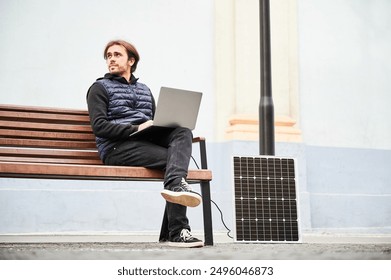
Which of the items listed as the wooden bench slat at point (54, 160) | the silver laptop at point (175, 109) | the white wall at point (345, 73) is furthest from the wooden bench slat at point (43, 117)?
the white wall at point (345, 73)

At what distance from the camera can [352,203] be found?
618cm

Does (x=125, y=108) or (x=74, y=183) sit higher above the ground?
(x=125, y=108)

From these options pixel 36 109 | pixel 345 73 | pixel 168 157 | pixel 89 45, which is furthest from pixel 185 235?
pixel 345 73

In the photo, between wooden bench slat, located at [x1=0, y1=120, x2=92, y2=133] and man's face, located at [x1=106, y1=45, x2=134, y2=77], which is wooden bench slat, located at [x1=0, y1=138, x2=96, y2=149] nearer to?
wooden bench slat, located at [x1=0, y1=120, x2=92, y2=133]

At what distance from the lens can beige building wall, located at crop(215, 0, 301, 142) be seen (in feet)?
19.0

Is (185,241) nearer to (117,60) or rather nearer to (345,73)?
(117,60)

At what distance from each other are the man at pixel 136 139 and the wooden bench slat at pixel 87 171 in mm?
68

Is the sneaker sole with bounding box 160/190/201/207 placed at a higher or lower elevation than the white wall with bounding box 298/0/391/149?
lower

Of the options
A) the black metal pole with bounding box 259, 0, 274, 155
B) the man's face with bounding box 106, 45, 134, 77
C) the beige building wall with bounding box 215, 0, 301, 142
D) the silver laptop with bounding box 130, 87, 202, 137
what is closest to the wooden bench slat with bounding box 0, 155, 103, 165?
the silver laptop with bounding box 130, 87, 202, 137

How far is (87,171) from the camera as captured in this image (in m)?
2.96

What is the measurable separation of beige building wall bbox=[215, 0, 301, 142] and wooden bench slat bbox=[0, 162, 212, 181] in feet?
8.53
